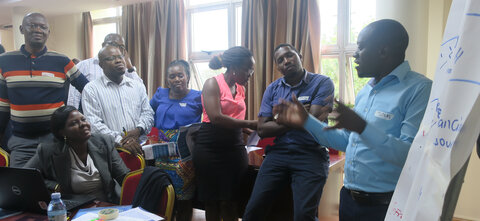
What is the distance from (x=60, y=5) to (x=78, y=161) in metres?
5.19

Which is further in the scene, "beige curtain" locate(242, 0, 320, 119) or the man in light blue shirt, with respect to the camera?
"beige curtain" locate(242, 0, 320, 119)

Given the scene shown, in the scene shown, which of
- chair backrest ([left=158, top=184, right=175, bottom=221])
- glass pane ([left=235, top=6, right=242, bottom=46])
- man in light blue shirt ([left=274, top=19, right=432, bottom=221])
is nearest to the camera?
man in light blue shirt ([left=274, top=19, right=432, bottom=221])

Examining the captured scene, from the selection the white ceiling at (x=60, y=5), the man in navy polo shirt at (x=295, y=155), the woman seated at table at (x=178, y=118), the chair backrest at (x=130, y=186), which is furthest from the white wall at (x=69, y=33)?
the man in navy polo shirt at (x=295, y=155)

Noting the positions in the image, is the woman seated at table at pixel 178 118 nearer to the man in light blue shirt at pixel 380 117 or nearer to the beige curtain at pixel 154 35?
the man in light blue shirt at pixel 380 117

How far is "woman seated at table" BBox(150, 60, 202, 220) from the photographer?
2.64 metres

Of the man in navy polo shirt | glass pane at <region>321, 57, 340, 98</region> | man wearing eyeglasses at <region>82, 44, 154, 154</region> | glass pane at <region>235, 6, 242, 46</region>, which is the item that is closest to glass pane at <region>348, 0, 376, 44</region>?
glass pane at <region>321, 57, 340, 98</region>

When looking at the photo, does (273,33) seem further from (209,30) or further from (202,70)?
(202,70)

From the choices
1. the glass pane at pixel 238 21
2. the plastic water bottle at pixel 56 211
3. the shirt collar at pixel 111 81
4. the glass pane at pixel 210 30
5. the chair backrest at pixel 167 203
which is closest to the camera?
the plastic water bottle at pixel 56 211

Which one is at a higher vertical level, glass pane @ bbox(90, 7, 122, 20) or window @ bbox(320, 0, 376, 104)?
glass pane @ bbox(90, 7, 122, 20)

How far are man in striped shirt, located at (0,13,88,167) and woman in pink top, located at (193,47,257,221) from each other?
1.14 meters

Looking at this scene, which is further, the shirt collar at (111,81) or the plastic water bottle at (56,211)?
the shirt collar at (111,81)

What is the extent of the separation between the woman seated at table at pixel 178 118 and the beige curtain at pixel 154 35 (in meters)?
2.76

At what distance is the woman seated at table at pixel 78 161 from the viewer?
2016 millimetres

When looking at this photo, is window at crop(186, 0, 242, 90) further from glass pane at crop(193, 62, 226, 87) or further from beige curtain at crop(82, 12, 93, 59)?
beige curtain at crop(82, 12, 93, 59)
